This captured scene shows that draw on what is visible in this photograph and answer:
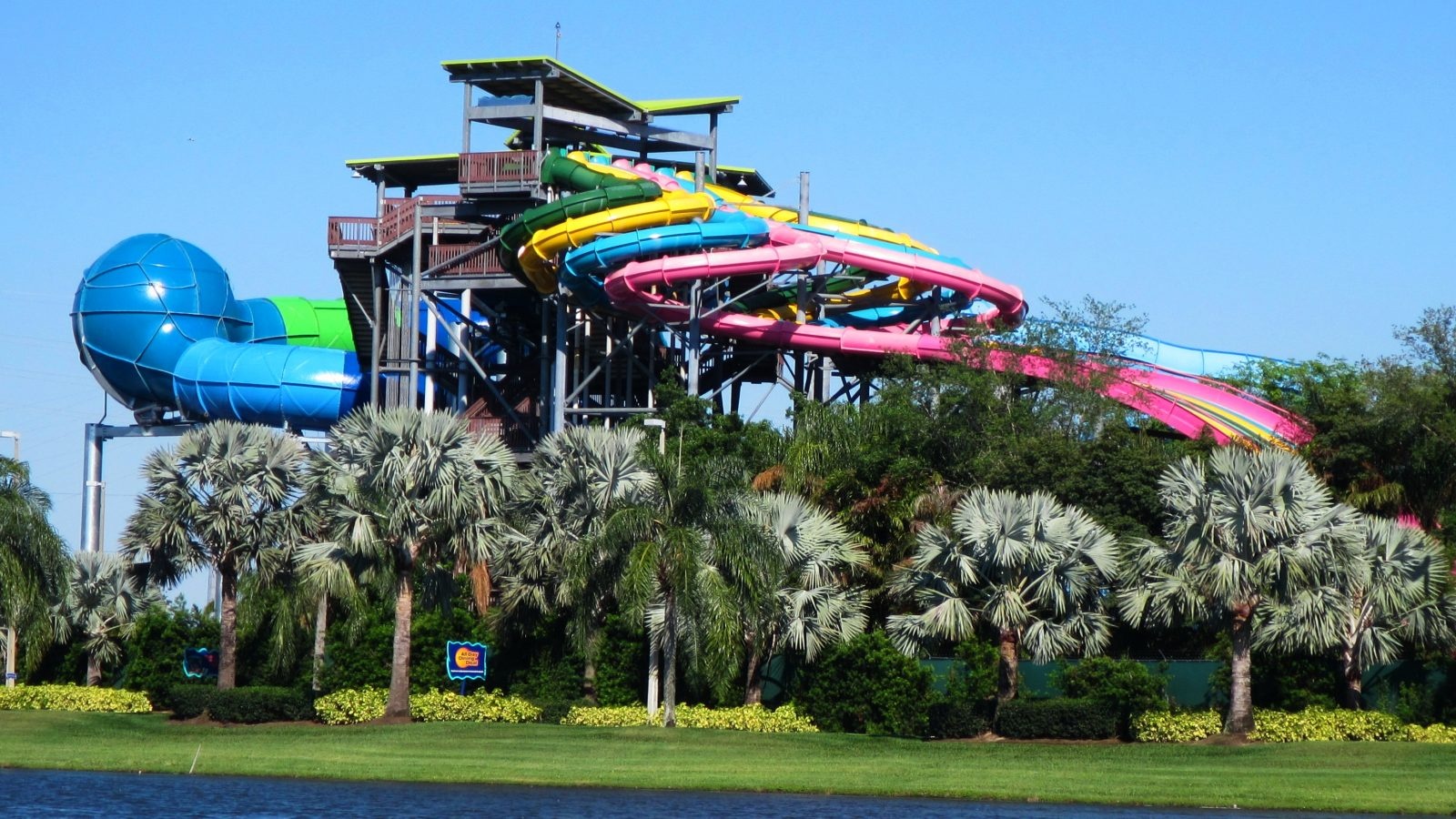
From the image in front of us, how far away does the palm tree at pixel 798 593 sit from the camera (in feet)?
139

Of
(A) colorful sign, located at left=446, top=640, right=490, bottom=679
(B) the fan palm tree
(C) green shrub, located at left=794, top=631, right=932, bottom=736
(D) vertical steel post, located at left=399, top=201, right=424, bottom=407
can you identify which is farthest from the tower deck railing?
(C) green shrub, located at left=794, top=631, right=932, bottom=736

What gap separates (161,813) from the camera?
28.8 m

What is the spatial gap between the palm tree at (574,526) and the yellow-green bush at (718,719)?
1665mm

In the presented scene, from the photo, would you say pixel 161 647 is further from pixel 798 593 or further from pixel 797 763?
pixel 797 763

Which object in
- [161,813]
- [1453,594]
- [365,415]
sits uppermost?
[365,415]

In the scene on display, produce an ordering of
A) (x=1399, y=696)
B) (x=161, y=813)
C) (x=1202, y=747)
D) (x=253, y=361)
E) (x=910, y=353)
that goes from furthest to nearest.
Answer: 1. (x=253, y=361)
2. (x=910, y=353)
3. (x=1399, y=696)
4. (x=1202, y=747)
5. (x=161, y=813)

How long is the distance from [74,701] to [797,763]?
70.3 feet

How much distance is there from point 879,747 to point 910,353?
20137 millimetres

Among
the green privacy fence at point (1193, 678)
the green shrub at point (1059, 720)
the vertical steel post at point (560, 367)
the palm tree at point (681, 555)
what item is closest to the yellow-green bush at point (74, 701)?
the vertical steel post at point (560, 367)

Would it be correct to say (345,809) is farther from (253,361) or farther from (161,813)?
(253,361)

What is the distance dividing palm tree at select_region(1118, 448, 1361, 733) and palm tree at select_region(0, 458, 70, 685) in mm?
23302

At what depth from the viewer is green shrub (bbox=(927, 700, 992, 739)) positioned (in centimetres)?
4075

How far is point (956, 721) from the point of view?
40781 millimetres

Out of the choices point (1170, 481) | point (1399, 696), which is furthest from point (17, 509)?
point (1399, 696)
